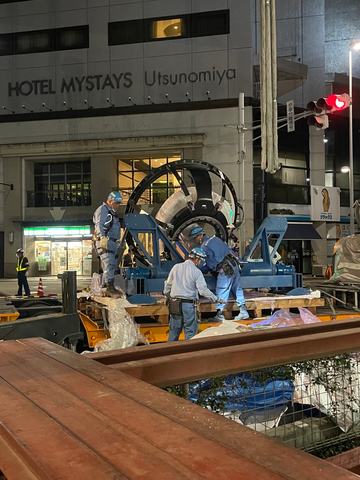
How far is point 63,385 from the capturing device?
6.84ft

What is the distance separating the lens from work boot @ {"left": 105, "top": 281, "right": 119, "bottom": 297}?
8.61 m

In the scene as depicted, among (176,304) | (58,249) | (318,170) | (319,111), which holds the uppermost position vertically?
(318,170)

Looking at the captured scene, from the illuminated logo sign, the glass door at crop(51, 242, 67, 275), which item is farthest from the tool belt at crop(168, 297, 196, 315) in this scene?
the glass door at crop(51, 242, 67, 275)

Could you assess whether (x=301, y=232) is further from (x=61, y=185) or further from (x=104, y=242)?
(x=104, y=242)

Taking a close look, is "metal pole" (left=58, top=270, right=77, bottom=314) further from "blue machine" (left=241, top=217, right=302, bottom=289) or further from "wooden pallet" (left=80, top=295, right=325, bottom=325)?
"blue machine" (left=241, top=217, right=302, bottom=289)

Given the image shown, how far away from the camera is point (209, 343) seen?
10.4 feet

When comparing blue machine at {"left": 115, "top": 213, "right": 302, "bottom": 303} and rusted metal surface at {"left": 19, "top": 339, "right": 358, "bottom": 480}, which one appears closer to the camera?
rusted metal surface at {"left": 19, "top": 339, "right": 358, "bottom": 480}

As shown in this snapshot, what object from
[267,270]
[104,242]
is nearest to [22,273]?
[104,242]

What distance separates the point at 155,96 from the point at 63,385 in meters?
23.8

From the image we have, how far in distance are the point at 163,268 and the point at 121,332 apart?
1773 millimetres

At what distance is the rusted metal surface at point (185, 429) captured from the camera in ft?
4.29

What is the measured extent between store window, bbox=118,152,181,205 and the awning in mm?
6839

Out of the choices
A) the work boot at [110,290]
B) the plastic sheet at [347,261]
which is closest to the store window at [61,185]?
the work boot at [110,290]

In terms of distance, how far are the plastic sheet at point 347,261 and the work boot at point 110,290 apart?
16.5ft
